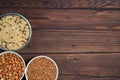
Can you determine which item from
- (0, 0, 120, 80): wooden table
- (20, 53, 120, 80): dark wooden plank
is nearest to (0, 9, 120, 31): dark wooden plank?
(0, 0, 120, 80): wooden table

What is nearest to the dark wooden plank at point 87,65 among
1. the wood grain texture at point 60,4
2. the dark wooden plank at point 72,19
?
the dark wooden plank at point 72,19

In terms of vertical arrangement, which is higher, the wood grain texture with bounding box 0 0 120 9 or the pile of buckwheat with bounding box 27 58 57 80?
the wood grain texture with bounding box 0 0 120 9

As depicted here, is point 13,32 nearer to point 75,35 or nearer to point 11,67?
point 11,67

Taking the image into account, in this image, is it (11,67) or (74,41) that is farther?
(74,41)

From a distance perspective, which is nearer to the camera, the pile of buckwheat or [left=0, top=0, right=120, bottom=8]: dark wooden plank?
the pile of buckwheat

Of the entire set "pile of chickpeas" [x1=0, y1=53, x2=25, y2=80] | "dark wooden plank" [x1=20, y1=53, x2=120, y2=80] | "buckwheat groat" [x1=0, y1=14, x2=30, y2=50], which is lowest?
"dark wooden plank" [x1=20, y1=53, x2=120, y2=80]

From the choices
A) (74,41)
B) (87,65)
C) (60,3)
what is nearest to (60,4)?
(60,3)

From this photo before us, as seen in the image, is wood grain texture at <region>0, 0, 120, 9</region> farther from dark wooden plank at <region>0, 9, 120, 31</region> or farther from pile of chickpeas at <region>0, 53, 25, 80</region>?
pile of chickpeas at <region>0, 53, 25, 80</region>
